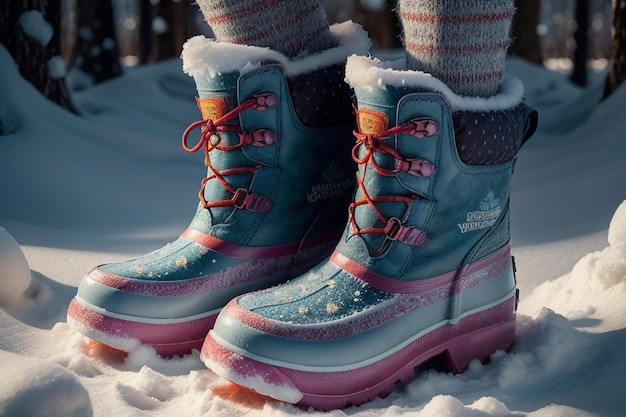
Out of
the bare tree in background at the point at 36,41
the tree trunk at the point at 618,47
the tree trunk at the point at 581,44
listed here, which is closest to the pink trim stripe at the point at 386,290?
the tree trunk at the point at 618,47

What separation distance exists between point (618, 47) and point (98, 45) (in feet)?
10.9

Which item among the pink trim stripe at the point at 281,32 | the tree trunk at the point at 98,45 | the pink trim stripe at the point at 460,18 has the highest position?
the pink trim stripe at the point at 460,18

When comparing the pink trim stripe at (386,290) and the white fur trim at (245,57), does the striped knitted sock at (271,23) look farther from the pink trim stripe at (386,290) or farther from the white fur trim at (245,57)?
the pink trim stripe at (386,290)

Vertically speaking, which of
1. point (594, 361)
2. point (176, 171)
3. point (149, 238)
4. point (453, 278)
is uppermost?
point (453, 278)

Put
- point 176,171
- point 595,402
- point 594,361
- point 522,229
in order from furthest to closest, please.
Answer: point 176,171, point 522,229, point 594,361, point 595,402

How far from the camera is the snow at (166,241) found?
3.30 feet

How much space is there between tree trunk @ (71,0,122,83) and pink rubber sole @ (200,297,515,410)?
4.16m

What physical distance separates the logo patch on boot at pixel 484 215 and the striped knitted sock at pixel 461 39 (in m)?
0.16

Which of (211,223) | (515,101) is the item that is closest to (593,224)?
(515,101)

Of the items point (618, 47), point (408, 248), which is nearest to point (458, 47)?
point (408, 248)

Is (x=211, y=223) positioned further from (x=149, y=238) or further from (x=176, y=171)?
(x=176, y=171)

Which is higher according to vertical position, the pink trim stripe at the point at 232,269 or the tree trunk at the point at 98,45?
the pink trim stripe at the point at 232,269

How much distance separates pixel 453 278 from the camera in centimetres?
114

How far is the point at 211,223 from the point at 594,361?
62 cm
